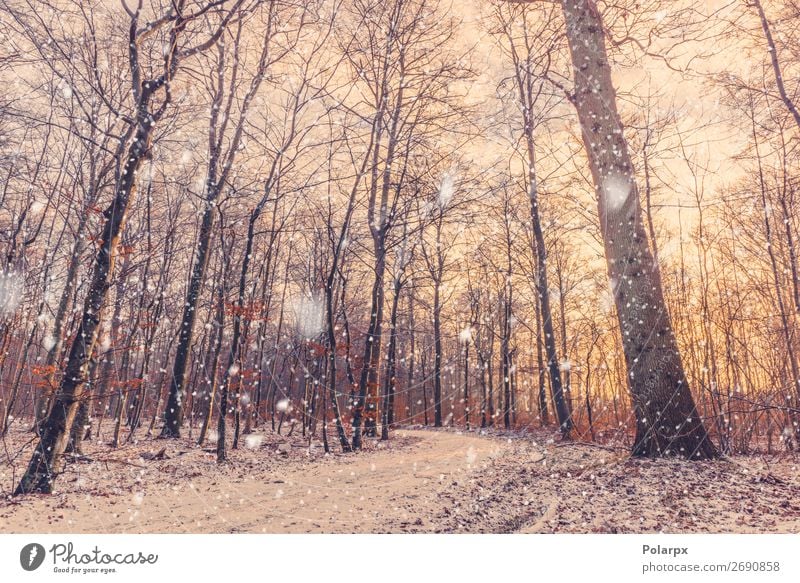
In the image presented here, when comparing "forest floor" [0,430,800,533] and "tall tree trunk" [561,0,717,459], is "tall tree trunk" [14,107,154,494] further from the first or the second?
"tall tree trunk" [561,0,717,459]

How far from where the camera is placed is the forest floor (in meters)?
2.61

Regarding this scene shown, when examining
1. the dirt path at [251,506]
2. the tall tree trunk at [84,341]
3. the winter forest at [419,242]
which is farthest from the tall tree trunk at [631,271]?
the tall tree trunk at [84,341]

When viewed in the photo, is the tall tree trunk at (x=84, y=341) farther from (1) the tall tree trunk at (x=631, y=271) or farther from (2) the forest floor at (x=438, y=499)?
(1) the tall tree trunk at (x=631, y=271)

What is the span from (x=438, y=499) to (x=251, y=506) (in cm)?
144

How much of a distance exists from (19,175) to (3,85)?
0.88 meters

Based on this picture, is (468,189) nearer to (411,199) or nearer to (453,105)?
(411,199)

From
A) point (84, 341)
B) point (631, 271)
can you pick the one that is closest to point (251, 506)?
point (84, 341)

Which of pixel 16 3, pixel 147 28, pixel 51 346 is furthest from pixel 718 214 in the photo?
pixel 51 346

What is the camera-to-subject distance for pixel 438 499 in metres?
3.29

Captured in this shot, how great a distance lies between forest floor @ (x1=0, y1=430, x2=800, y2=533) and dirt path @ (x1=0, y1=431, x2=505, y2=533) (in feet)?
0.03

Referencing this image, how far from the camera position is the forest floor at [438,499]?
103 inches

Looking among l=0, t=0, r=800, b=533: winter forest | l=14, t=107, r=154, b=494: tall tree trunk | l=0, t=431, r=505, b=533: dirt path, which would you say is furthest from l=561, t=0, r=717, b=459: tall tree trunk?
l=14, t=107, r=154, b=494: tall tree trunk

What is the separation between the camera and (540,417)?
13.1 m

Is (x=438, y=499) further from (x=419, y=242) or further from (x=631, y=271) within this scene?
(x=419, y=242)
